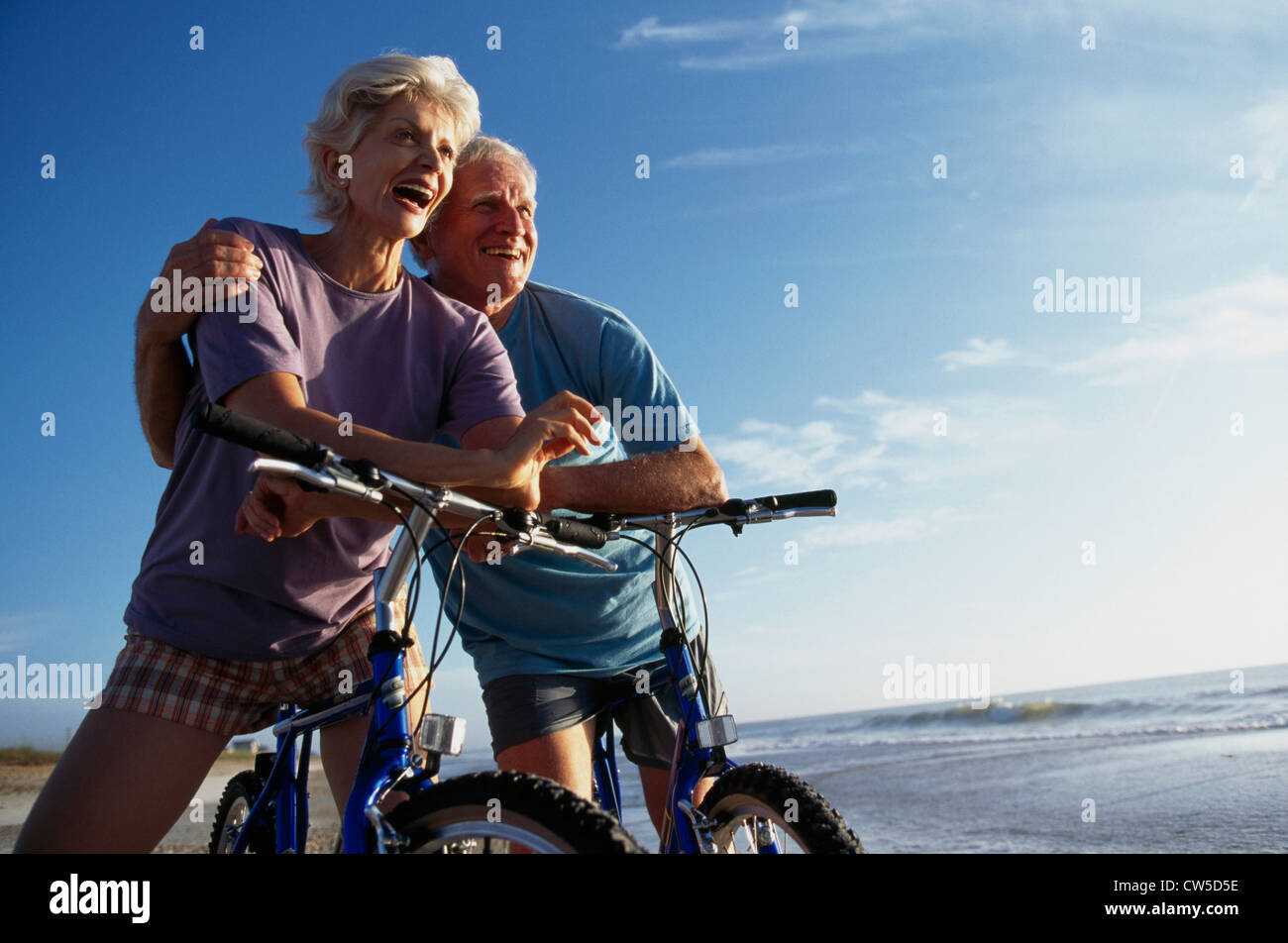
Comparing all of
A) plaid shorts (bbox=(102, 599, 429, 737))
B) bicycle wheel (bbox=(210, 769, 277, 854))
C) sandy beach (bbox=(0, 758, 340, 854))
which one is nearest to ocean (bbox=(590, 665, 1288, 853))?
bicycle wheel (bbox=(210, 769, 277, 854))

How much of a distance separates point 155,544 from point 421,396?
68cm

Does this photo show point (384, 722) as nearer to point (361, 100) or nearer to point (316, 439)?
point (316, 439)

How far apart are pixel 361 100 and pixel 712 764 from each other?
181cm

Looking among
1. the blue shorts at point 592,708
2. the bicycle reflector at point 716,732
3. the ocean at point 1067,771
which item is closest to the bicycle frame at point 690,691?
the bicycle reflector at point 716,732

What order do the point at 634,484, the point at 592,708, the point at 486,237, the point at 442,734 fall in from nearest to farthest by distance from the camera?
the point at 442,734 < the point at 634,484 < the point at 592,708 < the point at 486,237

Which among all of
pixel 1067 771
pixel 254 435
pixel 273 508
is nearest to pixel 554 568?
pixel 273 508

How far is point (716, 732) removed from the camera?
225cm

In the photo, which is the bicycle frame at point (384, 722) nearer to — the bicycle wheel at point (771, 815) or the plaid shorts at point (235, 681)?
the plaid shorts at point (235, 681)

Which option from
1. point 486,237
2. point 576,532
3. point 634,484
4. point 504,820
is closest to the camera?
point 504,820

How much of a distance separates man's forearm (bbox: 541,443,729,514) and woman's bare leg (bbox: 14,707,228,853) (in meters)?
0.96

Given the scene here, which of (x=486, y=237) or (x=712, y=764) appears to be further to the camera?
(x=486, y=237)

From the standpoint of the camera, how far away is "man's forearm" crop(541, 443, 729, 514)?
237 cm

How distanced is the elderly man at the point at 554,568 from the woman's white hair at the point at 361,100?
654 millimetres
